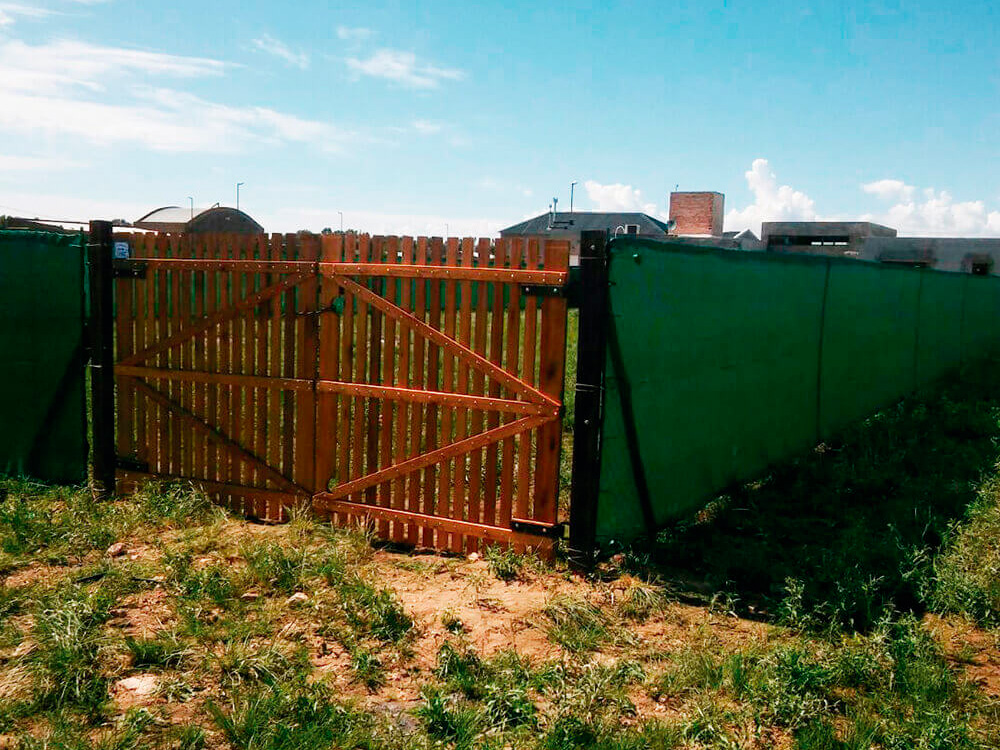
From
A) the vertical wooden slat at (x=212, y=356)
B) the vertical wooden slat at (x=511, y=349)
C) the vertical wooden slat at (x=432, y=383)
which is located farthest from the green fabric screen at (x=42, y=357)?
the vertical wooden slat at (x=511, y=349)

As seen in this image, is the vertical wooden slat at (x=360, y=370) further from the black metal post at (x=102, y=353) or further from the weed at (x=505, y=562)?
the black metal post at (x=102, y=353)

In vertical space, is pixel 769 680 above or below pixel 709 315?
below

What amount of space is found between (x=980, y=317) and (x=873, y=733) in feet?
54.5

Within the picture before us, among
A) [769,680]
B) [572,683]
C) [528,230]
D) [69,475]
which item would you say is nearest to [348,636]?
[572,683]

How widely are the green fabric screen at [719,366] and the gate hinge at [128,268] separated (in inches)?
147

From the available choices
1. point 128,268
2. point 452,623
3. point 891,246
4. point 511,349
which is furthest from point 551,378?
point 891,246

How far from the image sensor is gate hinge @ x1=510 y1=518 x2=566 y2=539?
5.62 metres

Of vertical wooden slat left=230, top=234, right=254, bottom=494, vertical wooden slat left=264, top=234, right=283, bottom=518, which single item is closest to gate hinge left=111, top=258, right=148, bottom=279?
vertical wooden slat left=230, top=234, right=254, bottom=494

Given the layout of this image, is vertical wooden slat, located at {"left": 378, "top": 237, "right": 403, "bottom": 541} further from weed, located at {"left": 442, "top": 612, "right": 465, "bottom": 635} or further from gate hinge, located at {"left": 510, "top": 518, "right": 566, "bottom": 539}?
weed, located at {"left": 442, "top": 612, "right": 465, "bottom": 635}

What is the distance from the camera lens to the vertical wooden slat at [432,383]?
5895 millimetres

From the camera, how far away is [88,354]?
7.26 m

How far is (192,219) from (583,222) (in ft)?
112

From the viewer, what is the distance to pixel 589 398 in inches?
217

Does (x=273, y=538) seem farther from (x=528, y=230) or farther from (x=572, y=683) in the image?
(x=528, y=230)
